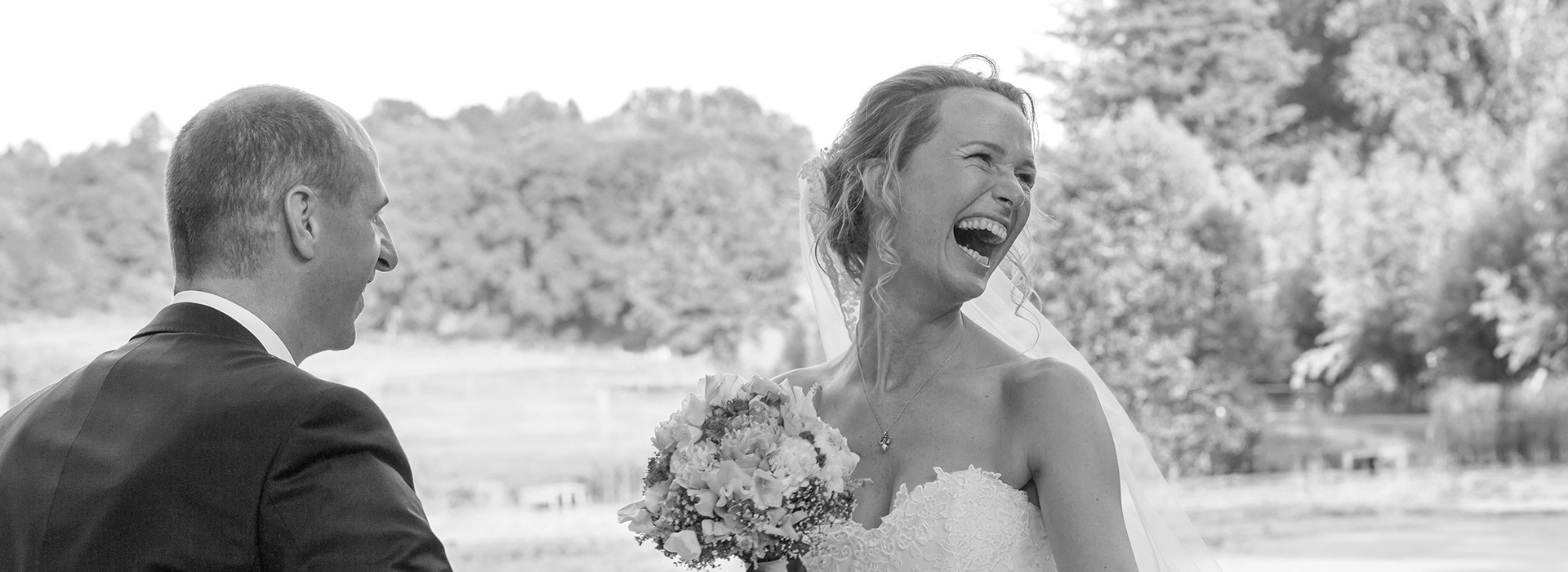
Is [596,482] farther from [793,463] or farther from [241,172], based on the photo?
[241,172]

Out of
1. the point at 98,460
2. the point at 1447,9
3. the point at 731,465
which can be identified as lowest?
the point at 1447,9

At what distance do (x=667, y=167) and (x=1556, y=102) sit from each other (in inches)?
879

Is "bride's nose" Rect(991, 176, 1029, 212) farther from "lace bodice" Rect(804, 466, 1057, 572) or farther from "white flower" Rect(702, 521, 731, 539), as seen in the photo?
"white flower" Rect(702, 521, 731, 539)

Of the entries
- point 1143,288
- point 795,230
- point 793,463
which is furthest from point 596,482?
point 793,463

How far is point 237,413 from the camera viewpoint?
66.8 inches

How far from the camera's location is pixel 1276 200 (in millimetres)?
29516

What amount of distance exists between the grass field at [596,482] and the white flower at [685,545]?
40.2 feet

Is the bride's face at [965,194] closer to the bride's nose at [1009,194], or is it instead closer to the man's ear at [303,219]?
the bride's nose at [1009,194]

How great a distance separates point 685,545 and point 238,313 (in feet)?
3.14

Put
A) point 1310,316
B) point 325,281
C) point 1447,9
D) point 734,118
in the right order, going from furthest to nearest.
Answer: point 734,118
point 1447,9
point 1310,316
point 325,281

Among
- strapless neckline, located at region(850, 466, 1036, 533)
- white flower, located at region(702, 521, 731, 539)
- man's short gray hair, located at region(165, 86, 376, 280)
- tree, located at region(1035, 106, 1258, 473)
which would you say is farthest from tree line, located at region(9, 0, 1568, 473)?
man's short gray hair, located at region(165, 86, 376, 280)

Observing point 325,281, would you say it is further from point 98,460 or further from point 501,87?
point 501,87

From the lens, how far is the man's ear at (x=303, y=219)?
1.86m

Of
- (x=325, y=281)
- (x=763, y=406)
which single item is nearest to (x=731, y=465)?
(x=763, y=406)
